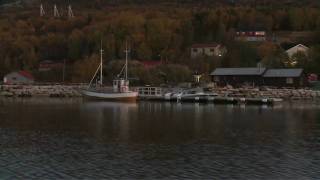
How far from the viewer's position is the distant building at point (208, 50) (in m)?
93.9

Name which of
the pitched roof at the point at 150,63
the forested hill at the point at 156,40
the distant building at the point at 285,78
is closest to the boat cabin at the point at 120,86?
the forested hill at the point at 156,40

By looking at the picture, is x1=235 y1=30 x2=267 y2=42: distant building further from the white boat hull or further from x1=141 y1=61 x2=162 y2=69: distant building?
the white boat hull

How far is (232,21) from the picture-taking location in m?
111

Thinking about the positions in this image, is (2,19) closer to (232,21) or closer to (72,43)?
(72,43)

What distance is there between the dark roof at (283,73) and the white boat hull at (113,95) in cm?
2033

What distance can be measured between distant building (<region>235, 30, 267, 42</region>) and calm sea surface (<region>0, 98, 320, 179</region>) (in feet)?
209

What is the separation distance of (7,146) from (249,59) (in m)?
68.4

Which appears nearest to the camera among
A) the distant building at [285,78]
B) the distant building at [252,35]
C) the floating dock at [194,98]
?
the floating dock at [194,98]

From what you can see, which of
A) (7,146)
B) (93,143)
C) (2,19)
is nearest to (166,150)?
(93,143)

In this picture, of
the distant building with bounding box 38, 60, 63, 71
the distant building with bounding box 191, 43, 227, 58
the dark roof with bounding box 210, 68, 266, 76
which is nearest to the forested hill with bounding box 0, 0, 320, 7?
the distant building with bounding box 191, 43, 227, 58

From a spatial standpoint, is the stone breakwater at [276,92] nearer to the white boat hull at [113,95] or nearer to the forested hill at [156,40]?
the white boat hull at [113,95]

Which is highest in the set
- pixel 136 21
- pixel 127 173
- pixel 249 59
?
pixel 136 21

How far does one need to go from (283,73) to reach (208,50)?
22.8 meters

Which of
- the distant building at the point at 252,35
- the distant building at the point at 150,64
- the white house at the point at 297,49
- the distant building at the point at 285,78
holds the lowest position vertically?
the distant building at the point at 285,78
